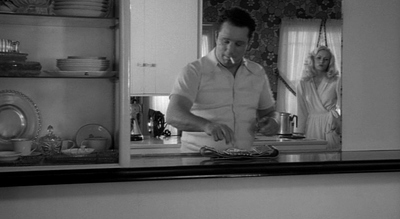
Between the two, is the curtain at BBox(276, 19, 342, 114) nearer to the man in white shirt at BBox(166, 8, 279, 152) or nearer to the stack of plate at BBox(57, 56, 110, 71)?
the man in white shirt at BBox(166, 8, 279, 152)

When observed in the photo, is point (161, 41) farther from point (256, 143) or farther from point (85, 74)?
point (256, 143)

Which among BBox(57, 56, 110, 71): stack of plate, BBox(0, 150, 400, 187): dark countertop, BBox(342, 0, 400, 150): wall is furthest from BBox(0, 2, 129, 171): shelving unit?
BBox(342, 0, 400, 150): wall

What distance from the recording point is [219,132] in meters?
2.95

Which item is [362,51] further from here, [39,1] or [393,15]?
[39,1]

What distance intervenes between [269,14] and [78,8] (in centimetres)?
105

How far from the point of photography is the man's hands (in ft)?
9.64

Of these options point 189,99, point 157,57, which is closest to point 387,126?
point 189,99

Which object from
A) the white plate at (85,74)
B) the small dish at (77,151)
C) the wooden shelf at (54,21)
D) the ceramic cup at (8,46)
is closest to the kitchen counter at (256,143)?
the small dish at (77,151)

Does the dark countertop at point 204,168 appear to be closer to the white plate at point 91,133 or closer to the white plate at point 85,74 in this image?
the white plate at point 91,133

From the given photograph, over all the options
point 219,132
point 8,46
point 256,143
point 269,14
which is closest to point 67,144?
point 8,46

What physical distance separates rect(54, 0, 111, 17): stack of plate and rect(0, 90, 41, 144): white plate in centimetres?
50

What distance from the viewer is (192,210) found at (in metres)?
2.76

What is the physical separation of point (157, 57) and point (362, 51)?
3.91 feet

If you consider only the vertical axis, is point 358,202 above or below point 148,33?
below
